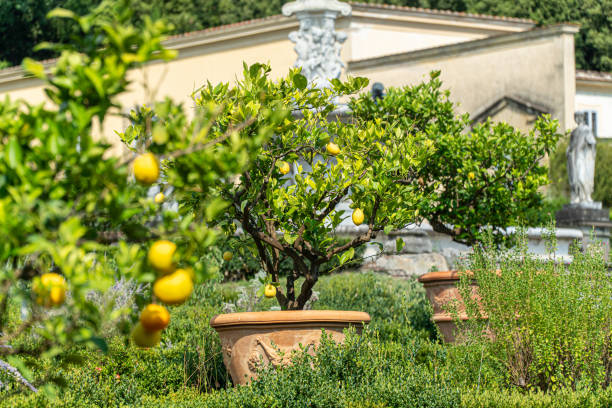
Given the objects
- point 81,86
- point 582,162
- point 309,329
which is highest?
point 81,86

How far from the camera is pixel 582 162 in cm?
1544

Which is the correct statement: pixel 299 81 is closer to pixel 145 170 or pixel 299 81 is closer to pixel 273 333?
pixel 273 333

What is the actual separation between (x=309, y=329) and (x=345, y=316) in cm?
27

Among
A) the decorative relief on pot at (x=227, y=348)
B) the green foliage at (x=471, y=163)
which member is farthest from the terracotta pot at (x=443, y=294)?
the decorative relief on pot at (x=227, y=348)

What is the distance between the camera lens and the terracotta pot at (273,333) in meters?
5.31

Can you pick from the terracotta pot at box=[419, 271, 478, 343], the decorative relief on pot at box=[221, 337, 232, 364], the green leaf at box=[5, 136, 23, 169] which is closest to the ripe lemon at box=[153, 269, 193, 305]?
the green leaf at box=[5, 136, 23, 169]

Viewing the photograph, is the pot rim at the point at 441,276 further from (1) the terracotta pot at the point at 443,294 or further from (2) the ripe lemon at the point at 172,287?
(2) the ripe lemon at the point at 172,287

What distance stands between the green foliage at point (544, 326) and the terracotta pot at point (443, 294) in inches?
56.0

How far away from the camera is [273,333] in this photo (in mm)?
5363

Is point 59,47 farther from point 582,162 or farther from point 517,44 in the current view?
point 517,44

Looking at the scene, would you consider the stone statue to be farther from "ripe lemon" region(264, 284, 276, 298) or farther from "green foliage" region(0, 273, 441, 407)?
"ripe lemon" region(264, 284, 276, 298)

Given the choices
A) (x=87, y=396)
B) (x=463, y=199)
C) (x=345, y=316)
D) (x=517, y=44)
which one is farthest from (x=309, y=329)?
(x=517, y=44)

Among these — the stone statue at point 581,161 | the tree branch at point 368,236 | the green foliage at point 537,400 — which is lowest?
the stone statue at point 581,161

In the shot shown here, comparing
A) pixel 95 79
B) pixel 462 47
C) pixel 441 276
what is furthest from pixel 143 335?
pixel 462 47
